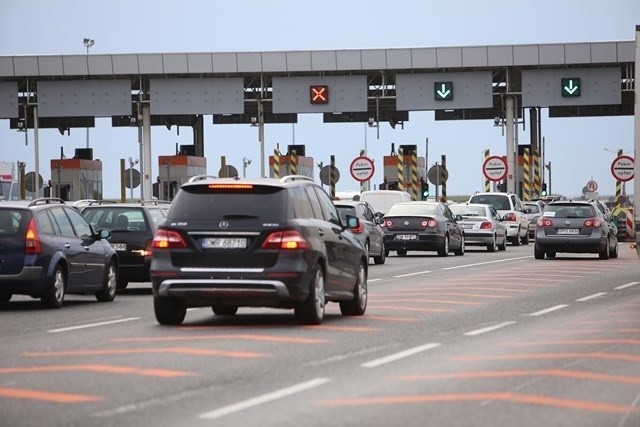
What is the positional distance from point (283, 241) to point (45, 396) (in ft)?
21.4

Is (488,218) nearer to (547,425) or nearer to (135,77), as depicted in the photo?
(135,77)

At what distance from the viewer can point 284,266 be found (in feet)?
57.6

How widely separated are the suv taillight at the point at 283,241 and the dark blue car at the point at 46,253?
5135 millimetres

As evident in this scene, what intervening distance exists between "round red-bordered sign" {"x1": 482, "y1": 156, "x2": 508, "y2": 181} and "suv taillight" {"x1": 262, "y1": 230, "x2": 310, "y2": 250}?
41.9 m

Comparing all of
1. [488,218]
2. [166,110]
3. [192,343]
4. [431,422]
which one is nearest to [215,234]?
[192,343]

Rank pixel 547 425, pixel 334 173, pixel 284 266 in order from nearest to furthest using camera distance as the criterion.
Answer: pixel 547 425 → pixel 284 266 → pixel 334 173

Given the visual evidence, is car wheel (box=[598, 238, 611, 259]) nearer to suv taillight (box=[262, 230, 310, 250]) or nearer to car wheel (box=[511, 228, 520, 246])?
car wheel (box=[511, 228, 520, 246])

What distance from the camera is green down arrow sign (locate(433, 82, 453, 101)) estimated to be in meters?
60.1

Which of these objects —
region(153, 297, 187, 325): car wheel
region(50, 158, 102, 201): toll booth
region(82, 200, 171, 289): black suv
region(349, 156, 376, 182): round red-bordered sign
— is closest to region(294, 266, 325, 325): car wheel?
region(153, 297, 187, 325): car wheel

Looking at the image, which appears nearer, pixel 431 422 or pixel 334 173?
pixel 431 422

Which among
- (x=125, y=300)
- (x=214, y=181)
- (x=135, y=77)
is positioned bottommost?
(x=125, y=300)

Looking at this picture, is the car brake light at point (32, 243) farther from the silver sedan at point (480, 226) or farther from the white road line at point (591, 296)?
the silver sedan at point (480, 226)

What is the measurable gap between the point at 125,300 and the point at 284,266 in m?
7.58

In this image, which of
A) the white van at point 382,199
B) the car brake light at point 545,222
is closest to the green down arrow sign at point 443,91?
the white van at point 382,199
